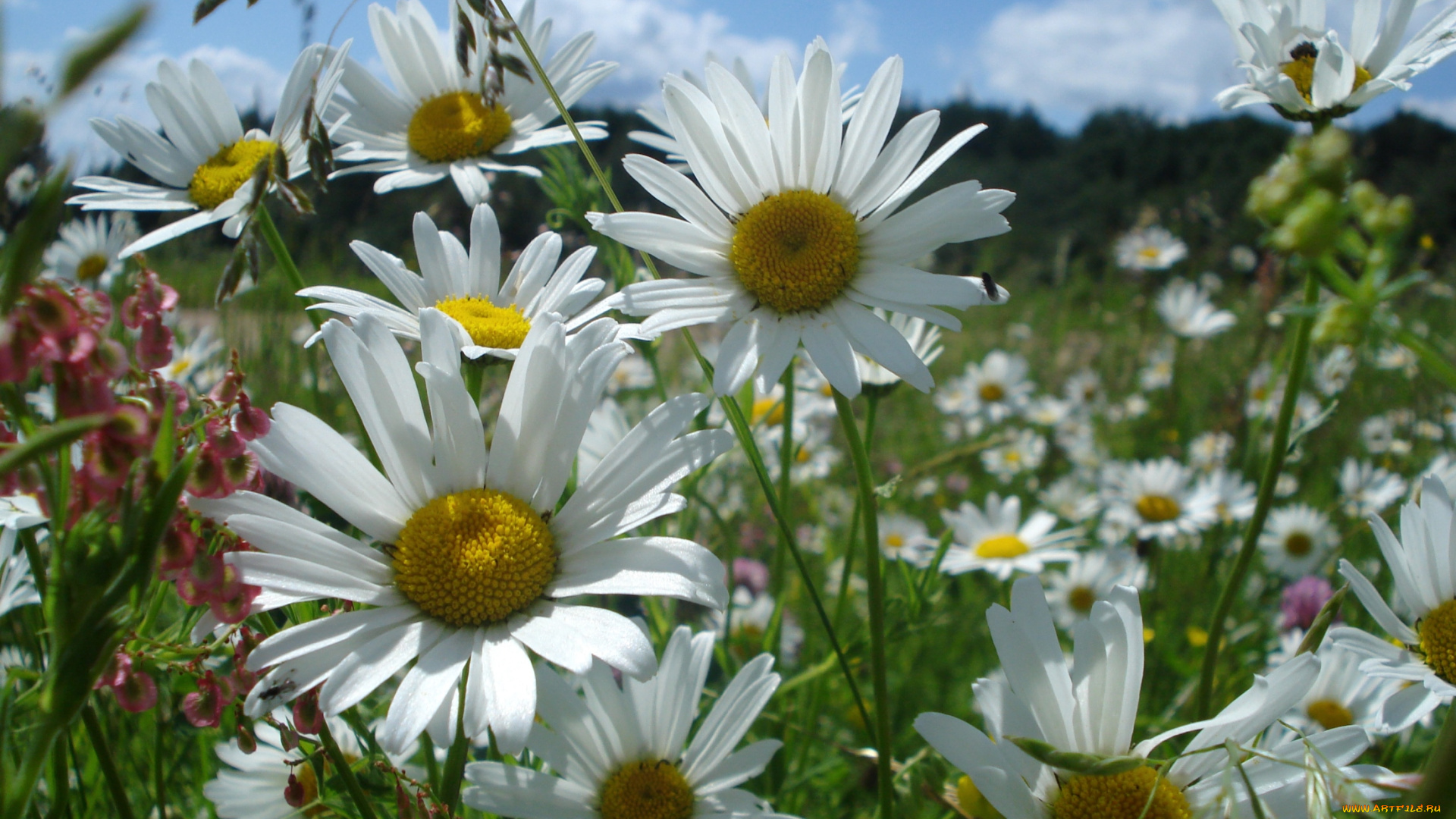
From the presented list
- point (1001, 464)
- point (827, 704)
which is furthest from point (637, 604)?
point (1001, 464)

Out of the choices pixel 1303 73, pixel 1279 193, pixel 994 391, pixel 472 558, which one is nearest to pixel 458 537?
pixel 472 558

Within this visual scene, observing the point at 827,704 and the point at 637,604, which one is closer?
the point at 637,604

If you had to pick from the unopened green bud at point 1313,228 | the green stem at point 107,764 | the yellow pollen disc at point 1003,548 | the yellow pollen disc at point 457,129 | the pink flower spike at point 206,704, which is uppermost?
the yellow pollen disc at point 457,129

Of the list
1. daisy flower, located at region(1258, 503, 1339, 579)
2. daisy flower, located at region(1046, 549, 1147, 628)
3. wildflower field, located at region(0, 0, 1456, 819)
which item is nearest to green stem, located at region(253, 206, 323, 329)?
wildflower field, located at region(0, 0, 1456, 819)

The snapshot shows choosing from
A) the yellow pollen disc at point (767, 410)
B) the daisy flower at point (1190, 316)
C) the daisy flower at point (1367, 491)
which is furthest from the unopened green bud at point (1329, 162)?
the daisy flower at point (1190, 316)

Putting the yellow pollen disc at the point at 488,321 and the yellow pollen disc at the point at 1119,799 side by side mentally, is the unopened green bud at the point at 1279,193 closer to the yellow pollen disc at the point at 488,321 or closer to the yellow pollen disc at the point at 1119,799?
the yellow pollen disc at the point at 1119,799

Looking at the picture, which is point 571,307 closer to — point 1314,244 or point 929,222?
point 929,222
